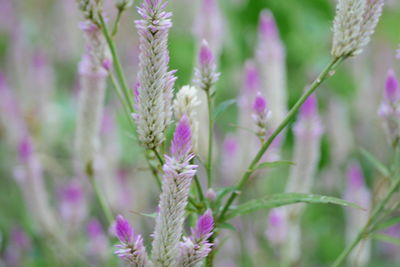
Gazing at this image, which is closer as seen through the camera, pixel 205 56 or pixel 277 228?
pixel 205 56

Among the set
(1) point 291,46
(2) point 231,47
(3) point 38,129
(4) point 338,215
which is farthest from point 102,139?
(4) point 338,215

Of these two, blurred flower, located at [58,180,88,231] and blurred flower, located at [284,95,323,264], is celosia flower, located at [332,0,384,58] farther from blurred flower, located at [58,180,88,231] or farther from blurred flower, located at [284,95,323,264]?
blurred flower, located at [58,180,88,231]

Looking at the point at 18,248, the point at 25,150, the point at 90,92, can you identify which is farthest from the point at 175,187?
the point at 18,248

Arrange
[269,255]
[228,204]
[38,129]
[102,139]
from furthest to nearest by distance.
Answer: [38,129] < [102,139] < [269,255] < [228,204]

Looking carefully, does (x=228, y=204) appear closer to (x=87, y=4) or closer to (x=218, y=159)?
(x=87, y=4)

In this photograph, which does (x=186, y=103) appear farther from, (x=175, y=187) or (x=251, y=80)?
(x=251, y=80)
